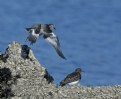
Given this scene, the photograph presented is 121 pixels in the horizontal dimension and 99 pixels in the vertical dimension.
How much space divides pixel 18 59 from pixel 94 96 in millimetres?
3233

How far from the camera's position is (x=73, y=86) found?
27.4m

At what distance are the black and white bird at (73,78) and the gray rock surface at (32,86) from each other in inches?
33.3

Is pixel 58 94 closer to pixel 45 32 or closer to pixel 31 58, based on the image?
pixel 31 58

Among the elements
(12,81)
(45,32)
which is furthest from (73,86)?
(45,32)

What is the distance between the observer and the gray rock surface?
2559cm

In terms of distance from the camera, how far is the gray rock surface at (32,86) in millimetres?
25594

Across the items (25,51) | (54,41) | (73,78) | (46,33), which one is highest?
(46,33)

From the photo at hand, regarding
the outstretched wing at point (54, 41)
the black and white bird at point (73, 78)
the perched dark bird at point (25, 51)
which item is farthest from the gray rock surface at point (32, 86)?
the outstretched wing at point (54, 41)

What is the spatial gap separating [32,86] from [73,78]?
3243 millimetres

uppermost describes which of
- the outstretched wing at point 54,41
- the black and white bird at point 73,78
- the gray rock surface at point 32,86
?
the outstretched wing at point 54,41

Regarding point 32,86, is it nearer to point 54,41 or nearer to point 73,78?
point 73,78

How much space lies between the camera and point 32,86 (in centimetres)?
2614

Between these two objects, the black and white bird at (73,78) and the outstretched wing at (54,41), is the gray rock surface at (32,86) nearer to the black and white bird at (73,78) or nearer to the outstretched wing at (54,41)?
the black and white bird at (73,78)

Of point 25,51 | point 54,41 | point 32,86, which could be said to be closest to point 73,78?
point 25,51
